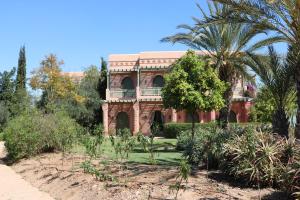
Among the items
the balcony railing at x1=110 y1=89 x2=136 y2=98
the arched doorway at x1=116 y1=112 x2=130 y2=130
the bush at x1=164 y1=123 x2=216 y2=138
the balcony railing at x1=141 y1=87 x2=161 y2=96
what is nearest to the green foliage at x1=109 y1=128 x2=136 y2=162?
the bush at x1=164 y1=123 x2=216 y2=138

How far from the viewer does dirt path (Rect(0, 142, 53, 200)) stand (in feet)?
31.8

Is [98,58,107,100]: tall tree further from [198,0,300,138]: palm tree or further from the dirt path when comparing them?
[198,0,300,138]: palm tree

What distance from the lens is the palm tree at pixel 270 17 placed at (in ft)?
34.3

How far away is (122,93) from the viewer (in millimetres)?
38281

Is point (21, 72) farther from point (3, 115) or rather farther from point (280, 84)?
point (280, 84)

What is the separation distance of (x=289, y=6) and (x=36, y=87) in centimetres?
3140

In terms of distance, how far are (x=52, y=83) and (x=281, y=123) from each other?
2934cm

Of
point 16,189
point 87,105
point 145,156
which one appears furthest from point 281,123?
point 87,105

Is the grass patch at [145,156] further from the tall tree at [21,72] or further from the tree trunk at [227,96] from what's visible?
the tall tree at [21,72]

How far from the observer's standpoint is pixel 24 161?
51.5ft

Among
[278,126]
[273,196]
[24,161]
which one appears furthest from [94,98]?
[273,196]

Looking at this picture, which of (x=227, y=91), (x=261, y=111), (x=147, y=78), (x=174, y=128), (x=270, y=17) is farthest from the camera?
(x=147, y=78)

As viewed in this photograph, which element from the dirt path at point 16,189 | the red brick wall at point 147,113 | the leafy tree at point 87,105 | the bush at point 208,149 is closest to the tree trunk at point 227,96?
the bush at point 208,149

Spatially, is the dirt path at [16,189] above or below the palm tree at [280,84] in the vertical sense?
below
